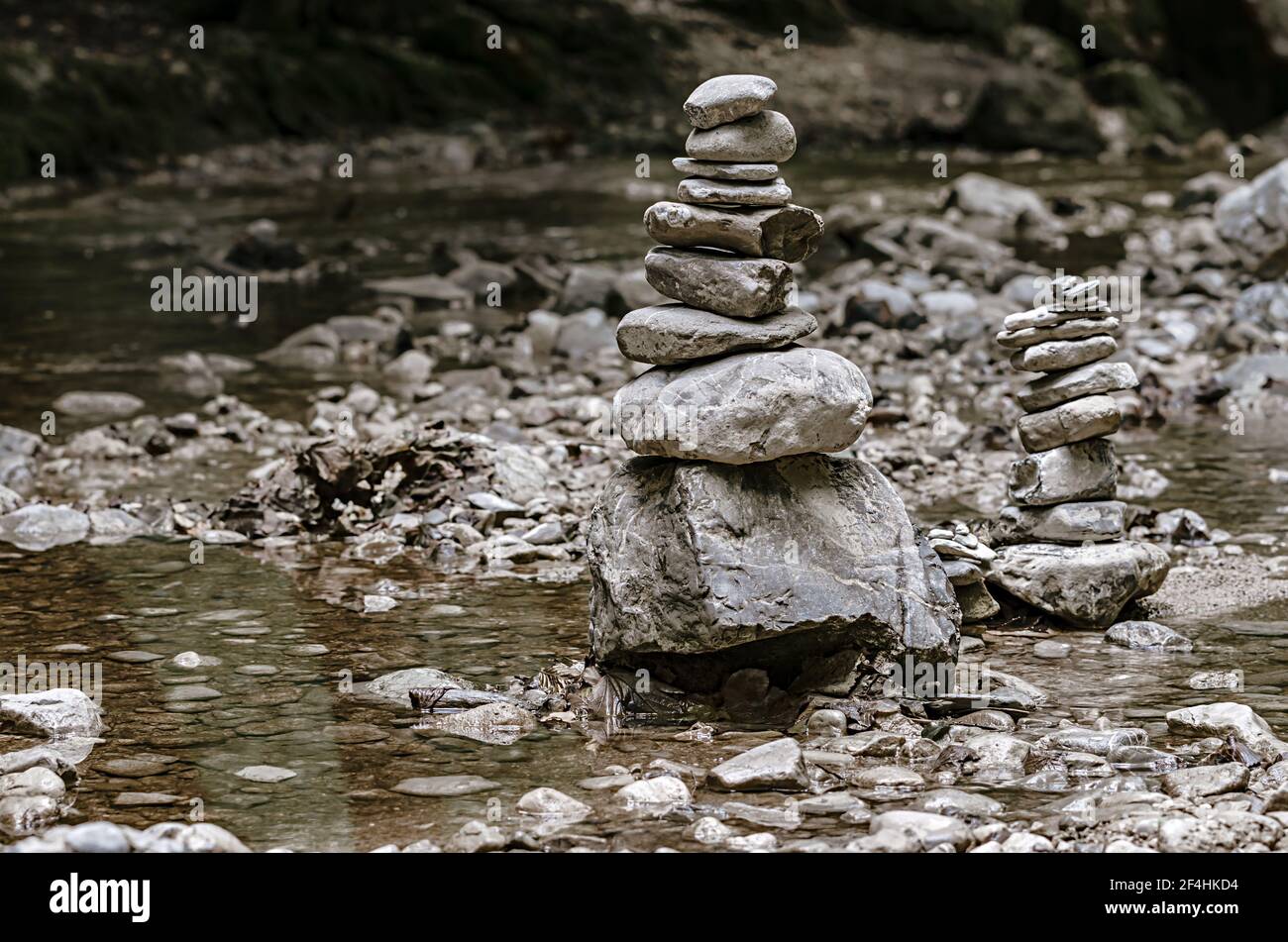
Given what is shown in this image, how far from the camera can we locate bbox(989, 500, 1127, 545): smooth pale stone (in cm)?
748

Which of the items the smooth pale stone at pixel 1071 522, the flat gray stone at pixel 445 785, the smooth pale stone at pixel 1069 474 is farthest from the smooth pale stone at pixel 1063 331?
the flat gray stone at pixel 445 785

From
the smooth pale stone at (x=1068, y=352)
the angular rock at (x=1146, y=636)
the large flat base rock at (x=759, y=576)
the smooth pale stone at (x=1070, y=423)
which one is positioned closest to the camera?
the large flat base rock at (x=759, y=576)

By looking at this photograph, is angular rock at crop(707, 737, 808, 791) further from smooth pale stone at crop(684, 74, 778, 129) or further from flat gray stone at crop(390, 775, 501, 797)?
smooth pale stone at crop(684, 74, 778, 129)

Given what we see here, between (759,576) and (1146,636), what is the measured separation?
1973 mm

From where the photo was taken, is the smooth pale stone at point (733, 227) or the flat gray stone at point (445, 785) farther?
the smooth pale stone at point (733, 227)

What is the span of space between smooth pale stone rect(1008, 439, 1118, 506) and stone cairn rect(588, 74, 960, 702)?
3.63 feet

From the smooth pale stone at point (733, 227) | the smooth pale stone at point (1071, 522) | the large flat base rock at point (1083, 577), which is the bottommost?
the large flat base rock at point (1083, 577)

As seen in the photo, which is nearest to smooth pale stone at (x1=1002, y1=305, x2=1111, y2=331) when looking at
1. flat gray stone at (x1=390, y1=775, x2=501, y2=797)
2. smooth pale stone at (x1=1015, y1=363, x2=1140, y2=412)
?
smooth pale stone at (x1=1015, y1=363, x2=1140, y2=412)

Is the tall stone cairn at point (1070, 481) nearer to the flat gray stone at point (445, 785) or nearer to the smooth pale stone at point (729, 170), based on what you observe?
the smooth pale stone at point (729, 170)

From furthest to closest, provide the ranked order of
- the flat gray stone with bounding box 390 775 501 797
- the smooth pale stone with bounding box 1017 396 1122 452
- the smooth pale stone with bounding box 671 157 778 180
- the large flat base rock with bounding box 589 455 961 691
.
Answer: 1. the smooth pale stone with bounding box 1017 396 1122 452
2. the smooth pale stone with bounding box 671 157 778 180
3. the large flat base rock with bounding box 589 455 961 691
4. the flat gray stone with bounding box 390 775 501 797

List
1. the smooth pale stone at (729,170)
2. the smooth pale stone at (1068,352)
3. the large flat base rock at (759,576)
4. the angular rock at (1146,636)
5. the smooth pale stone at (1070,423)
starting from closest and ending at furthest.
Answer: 1. the large flat base rock at (759,576)
2. the smooth pale stone at (729,170)
3. the angular rock at (1146,636)
4. the smooth pale stone at (1070,423)
5. the smooth pale stone at (1068,352)

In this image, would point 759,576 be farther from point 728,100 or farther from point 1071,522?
point 1071,522

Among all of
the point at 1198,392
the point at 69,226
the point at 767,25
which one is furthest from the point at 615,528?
the point at 767,25

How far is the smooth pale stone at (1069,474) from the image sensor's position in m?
7.55
